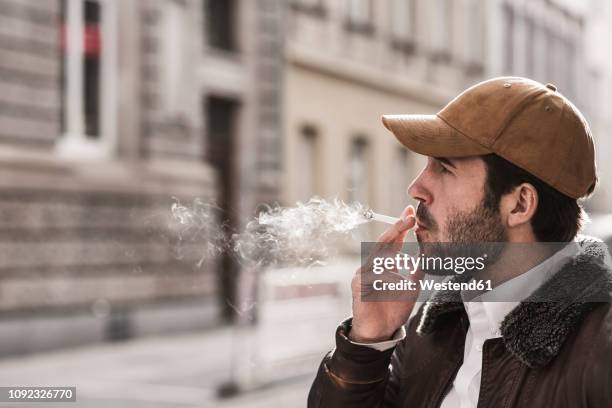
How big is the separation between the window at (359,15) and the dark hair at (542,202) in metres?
18.6

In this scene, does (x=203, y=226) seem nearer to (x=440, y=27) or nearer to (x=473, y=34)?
(x=440, y=27)

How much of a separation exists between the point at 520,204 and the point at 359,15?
18.7 metres

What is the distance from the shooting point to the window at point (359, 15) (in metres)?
20.3

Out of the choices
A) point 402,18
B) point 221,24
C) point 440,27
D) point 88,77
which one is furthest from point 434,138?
point 440,27

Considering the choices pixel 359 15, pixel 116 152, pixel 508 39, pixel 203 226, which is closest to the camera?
pixel 203 226

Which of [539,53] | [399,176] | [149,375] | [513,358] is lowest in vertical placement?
[149,375]

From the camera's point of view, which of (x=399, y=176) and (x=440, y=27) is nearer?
(x=399, y=176)

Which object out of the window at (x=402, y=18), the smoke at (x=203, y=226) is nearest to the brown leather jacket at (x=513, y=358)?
the smoke at (x=203, y=226)

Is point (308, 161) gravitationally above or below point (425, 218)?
below

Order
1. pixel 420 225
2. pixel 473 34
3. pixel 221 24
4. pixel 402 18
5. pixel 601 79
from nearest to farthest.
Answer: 1. pixel 420 225
2. pixel 221 24
3. pixel 402 18
4. pixel 473 34
5. pixel 601 79

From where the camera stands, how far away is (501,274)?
1.98 m

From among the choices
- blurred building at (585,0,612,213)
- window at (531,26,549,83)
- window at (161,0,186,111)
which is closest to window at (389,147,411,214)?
window at (161,0,186,111)

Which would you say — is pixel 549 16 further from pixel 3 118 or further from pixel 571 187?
pixel 571 187

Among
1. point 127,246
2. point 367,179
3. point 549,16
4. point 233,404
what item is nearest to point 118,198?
point 127,246
